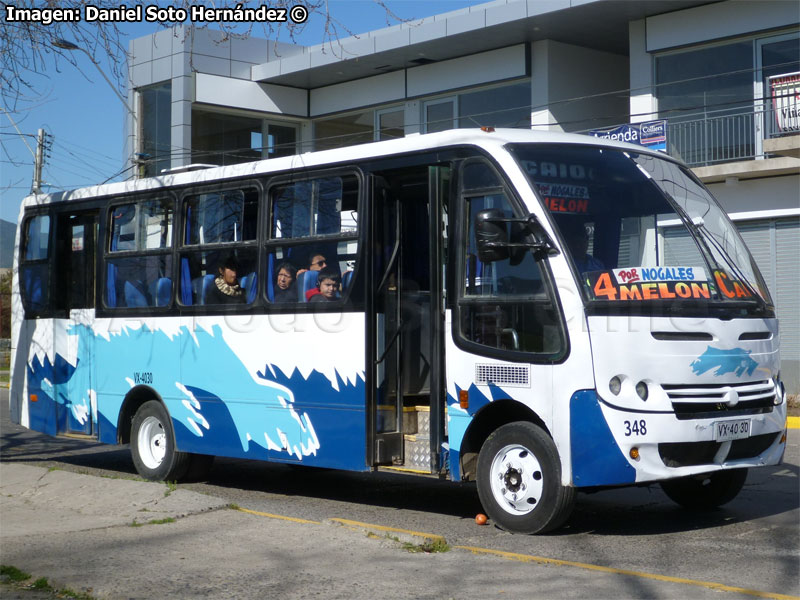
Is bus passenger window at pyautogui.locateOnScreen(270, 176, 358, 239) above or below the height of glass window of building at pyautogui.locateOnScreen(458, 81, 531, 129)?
below

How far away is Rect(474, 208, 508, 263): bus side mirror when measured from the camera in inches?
319

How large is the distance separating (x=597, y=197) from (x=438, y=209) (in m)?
1.30

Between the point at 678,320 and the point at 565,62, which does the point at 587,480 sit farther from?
the point at 565,62

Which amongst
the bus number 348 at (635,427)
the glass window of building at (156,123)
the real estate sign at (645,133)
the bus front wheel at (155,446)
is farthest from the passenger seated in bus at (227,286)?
the glass window of building at (156,123)

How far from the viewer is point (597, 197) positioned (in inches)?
332

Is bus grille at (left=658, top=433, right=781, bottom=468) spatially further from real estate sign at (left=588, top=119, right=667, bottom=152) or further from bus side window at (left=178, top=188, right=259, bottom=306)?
real estate sign at (left=588, top=119, right=667, bottom=152)

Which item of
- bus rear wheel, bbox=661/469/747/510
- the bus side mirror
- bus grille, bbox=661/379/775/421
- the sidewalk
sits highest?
the bus side mirror

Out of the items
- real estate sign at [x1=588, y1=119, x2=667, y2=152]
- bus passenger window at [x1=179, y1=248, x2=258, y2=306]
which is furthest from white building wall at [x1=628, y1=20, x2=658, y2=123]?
bus passenger window at [x1=179, y1=248, x2=258, y2=306]

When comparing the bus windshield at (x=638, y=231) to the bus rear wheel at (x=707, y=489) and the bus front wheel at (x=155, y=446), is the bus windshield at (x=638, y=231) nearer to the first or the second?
the bus rear wheel at (x=707, y=489)

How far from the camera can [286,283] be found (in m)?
10.1

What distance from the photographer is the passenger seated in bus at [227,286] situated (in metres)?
10.6

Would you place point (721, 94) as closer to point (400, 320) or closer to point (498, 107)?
point (498, 107)

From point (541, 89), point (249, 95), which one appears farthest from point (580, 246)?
point (249, 95)

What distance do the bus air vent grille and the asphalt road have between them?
1148 millimetres
